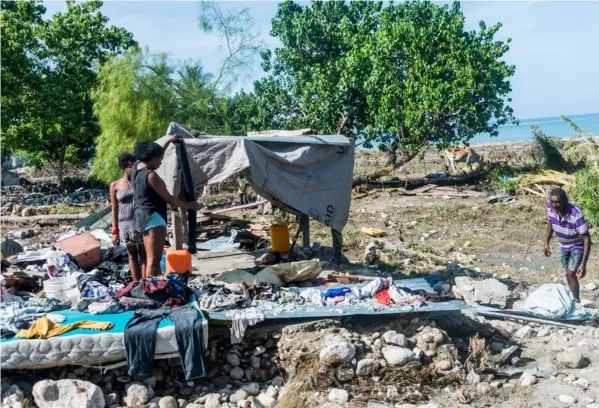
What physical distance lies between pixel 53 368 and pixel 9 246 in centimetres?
384

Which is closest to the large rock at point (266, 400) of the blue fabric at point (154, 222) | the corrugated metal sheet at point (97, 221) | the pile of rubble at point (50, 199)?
the blue fabric at point (154, 222)

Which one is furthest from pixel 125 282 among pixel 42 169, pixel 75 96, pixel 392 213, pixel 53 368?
pixel 42 169

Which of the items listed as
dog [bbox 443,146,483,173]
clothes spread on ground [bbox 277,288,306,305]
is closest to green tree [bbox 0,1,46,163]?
dog [bbox 443,146,483,173]

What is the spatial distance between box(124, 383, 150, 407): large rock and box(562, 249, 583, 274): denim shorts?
15.2 ft

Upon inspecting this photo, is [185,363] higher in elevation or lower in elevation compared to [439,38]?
lower

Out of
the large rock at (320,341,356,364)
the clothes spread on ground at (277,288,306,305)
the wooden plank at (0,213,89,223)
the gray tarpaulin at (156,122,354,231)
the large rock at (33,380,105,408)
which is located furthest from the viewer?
the wooden plank at (0,213,89,223)

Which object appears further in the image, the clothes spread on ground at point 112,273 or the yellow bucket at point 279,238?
the yellow bucket at point 279,238

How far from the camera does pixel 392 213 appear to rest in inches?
576

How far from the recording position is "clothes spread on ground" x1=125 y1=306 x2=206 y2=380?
16.3 ft

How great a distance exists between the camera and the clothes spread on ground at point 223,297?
18.8 ft

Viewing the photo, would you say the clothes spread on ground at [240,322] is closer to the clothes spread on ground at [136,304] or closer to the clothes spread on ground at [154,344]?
the clothes spread on ground at [154,344]

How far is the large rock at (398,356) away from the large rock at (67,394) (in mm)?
2352

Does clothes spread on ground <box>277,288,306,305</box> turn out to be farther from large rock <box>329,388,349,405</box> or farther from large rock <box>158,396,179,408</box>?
large rock <box>158,396,179,408</box>

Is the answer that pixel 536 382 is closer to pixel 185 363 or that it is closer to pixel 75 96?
pixel 185 363
